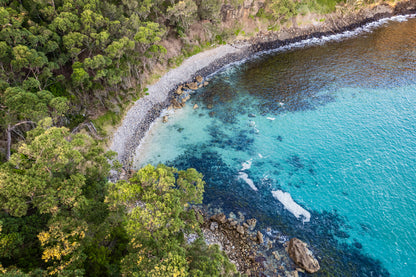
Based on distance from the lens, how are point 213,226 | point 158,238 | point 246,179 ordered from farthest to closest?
point 246,179
point 213,226
point 158,238

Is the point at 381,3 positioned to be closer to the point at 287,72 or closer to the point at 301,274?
the point at 287,72

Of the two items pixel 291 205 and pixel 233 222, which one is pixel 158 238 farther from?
pixel 291 205

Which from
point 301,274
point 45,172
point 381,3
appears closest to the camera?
point 45,172

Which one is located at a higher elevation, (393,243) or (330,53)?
(330,53)

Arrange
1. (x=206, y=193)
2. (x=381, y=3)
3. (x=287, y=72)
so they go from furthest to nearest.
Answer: (x=381, y=3) < (x=287, y=72) < (x=206, y=193)

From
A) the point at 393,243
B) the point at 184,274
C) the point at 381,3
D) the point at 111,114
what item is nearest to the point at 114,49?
the point at 111,114

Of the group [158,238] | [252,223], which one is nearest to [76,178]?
[158,238]

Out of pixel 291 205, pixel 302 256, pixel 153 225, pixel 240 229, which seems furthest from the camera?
pixel 291 205

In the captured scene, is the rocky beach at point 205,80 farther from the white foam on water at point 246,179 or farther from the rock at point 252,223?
the white foam on water at point 246,179
